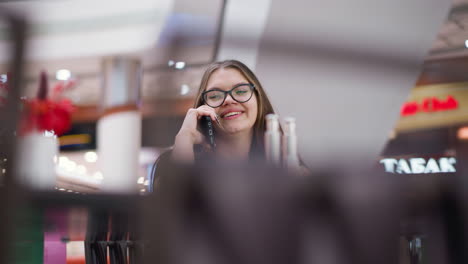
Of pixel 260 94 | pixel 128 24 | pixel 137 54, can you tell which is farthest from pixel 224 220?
pixel 137 54

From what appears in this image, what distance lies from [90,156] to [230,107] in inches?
196

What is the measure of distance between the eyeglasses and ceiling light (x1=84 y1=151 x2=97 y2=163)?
15.8 feet

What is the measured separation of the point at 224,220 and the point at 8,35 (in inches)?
9.4

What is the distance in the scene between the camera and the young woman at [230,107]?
3.50 feet

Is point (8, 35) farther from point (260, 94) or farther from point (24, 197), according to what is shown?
point (260, 94)

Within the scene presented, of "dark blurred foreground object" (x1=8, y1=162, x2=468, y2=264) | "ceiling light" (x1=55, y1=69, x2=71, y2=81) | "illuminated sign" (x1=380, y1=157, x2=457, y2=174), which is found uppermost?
"ceiling light" (x1=55, y1=69, x2=71, y2=81)

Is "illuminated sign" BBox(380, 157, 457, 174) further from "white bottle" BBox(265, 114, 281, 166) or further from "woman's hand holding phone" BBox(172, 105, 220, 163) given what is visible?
"woman's hand holding phone" BBox(172, 105, 220, 163)

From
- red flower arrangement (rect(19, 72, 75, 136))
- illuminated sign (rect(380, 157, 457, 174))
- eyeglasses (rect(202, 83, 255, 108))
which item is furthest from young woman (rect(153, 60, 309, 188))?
illuminated sign (rect(380, 157, 457, 174))

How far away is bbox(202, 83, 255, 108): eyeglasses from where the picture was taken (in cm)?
116

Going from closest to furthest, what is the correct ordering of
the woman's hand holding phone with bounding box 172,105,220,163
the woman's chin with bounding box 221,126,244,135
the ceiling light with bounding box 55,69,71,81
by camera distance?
the woman's hand holding phone with bounding box 172,105,220,163 < the woman's chin with bounding box 221,126,244,135 < the ceiling light with bounding box 55,69,71,81

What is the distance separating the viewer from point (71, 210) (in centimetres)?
41

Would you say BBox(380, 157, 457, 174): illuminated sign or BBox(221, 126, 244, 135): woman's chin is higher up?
BBox(221, 126, 244, 135): woman's chin

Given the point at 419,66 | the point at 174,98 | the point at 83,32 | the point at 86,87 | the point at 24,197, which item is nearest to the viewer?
the point at 24,197

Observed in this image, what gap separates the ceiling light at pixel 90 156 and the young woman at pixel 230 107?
479 centimetres
